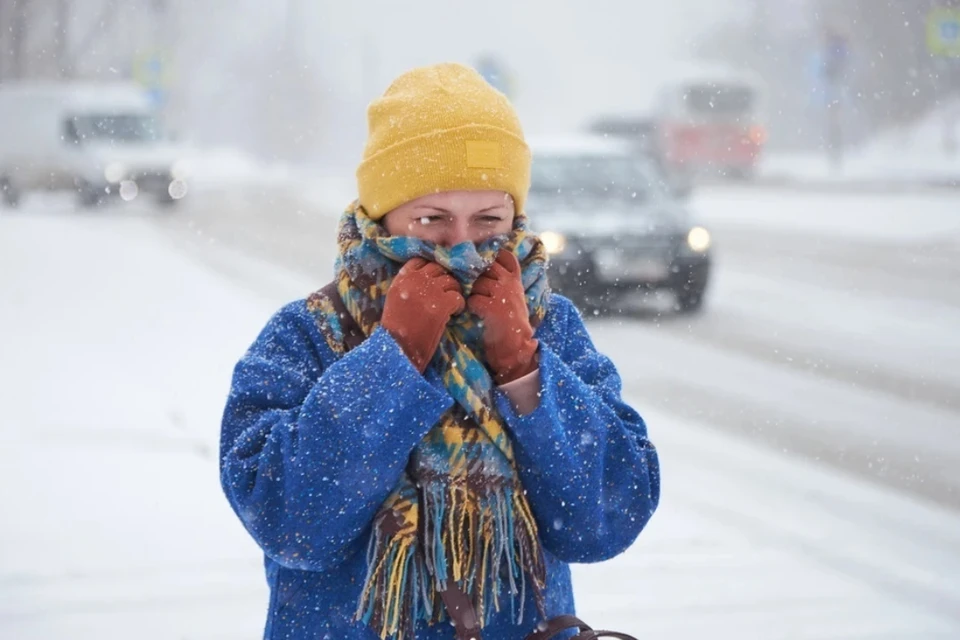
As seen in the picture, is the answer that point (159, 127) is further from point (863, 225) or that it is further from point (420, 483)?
point (420, 483)

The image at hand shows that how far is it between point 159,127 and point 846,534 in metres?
21.3

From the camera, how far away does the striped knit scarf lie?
5.70 ft

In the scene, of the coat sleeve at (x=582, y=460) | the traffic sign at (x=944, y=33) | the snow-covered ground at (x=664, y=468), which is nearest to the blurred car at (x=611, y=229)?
the snow-covered ground at (x=664, y=468)

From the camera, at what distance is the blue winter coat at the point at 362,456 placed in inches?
66.8

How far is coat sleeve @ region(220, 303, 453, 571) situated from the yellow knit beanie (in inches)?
10.7

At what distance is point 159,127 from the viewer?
79.5ft

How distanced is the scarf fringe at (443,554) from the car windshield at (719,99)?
32.2 meters

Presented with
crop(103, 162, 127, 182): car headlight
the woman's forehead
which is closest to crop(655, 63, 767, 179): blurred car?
crop(103, 162, 127, 182): car headlight

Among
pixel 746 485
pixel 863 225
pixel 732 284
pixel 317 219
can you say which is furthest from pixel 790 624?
pixel 317 219

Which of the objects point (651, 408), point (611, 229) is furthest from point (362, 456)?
point (611, 229)

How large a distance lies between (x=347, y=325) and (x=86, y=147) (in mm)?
22463

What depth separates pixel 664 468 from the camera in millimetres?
5738

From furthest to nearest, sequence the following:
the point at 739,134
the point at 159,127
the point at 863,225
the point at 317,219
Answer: the point at 739,134 → the point at 159,127 → the point at 317,219 → the point at 863,225

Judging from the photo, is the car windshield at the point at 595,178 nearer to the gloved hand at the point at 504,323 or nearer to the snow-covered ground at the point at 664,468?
the snow-covered ground at the point at 664,468
